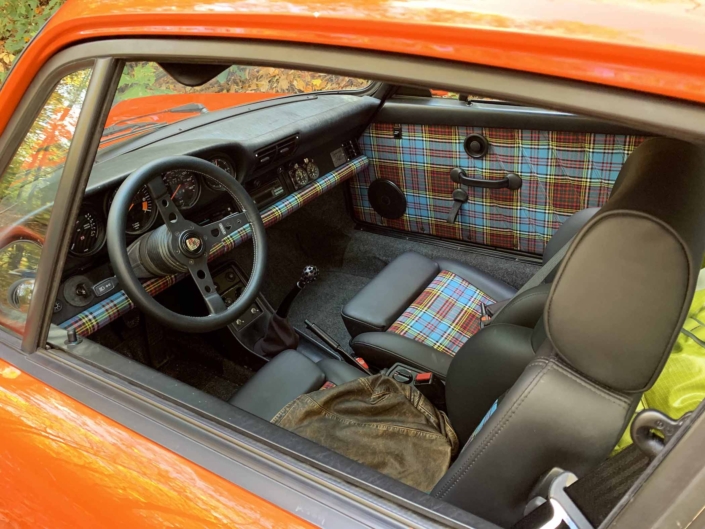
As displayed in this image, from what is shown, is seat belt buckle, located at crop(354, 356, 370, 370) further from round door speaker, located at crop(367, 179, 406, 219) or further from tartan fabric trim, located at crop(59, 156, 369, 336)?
round door speaker, located at crop(367, 179, 406, 219)

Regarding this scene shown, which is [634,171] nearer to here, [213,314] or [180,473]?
[180,473]

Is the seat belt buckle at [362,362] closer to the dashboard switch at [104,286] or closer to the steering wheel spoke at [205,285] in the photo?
the steering wheel spoke at [205,285]

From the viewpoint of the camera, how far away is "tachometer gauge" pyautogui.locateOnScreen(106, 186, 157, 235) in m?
1.81

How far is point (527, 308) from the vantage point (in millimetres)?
1327

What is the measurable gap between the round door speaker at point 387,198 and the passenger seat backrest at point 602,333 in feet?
5.80

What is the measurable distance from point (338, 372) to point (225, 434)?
84 cm

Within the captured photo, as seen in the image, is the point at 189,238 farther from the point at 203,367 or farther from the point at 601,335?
the point at 601,335

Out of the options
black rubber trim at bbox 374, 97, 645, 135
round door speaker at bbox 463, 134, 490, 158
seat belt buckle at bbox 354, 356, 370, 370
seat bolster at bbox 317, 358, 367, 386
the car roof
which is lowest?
seat belt buckle at bbox 354, 356, 370, 370

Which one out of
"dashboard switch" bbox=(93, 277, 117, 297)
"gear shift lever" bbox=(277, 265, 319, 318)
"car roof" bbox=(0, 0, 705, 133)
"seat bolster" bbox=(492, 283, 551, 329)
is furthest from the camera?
"gear shift lever" bbox=(277, 265, 319, 318)

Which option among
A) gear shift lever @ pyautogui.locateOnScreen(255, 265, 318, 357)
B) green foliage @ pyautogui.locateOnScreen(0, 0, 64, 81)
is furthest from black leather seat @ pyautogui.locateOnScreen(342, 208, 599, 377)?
green foliage @ pyautogui.locateOnScreen(0, 0, 64, 81)

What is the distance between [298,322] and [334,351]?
395 mm

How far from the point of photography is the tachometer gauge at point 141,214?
181 cm

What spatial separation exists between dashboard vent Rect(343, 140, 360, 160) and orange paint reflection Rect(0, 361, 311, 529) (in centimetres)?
184

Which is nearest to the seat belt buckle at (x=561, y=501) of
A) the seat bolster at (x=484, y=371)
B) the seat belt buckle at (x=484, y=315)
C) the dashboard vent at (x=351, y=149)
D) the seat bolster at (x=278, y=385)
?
the seat bolster at (x=484, y=371)
